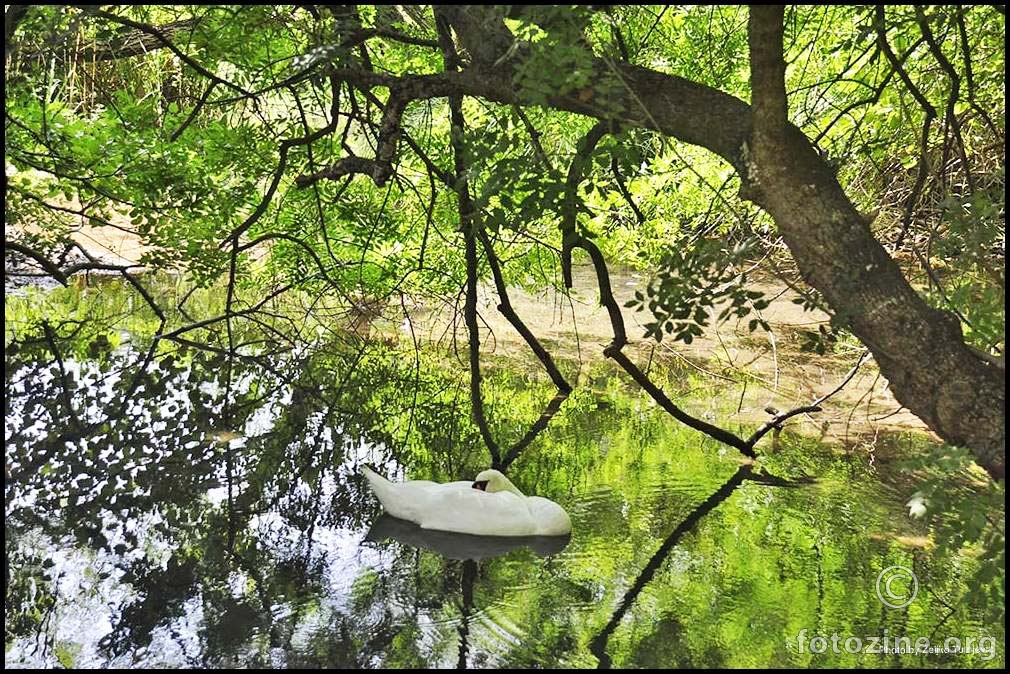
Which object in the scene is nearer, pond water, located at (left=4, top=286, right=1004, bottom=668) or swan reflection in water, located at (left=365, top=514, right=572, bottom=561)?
pond water, located at (left=4, top=286, right=1004, bottom=668)

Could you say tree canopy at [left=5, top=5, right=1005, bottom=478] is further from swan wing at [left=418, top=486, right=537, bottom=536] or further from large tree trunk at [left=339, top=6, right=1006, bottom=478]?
swan wing at [left=418, top=486, right=537, bottom=536]

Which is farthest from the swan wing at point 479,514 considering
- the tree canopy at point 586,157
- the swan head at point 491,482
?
the tree canopy at point 586,157

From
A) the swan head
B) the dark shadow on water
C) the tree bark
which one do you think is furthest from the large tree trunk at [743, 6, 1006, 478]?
the swan head

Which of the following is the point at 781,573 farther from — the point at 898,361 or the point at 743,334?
the point at 743,334

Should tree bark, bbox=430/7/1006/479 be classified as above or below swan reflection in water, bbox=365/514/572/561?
above

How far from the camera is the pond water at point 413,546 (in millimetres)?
3879

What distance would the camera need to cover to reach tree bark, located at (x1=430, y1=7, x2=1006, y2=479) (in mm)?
3322

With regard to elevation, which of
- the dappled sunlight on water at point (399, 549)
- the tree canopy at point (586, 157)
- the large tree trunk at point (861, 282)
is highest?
the tree canopy at point (586, 157)

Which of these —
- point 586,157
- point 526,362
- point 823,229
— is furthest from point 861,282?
point 526,362

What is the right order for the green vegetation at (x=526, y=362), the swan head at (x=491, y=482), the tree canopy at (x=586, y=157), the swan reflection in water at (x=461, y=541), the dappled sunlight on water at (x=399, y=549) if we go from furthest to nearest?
the swan head at (x=491, y=482)
the swan reflection in water at (x=461, y=541)
the dappled sunlight on water at (x=399, y=549)
the green vegetation at (x=526, y=362)
the tree canopy at (x=586, y=157)

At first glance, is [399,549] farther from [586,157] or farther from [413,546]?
[586,157]

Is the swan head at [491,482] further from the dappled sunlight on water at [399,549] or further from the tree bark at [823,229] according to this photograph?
the tree bark at [823,229]

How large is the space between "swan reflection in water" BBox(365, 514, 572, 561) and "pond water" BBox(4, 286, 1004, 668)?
15mm

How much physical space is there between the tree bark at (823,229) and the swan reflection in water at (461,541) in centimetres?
189
